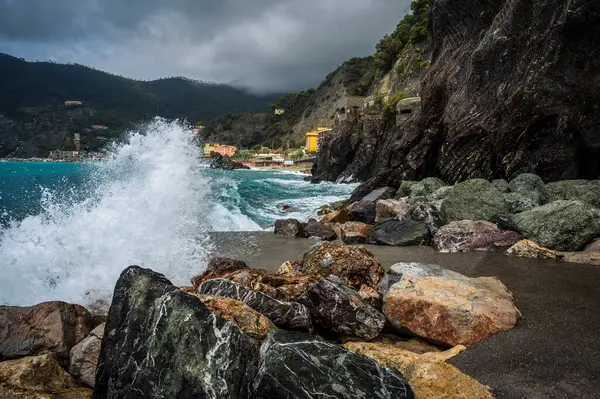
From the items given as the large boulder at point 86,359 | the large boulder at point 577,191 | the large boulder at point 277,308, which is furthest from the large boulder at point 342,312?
the large boulder at point 577,191

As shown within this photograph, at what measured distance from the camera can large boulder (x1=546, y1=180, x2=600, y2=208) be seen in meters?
8.62

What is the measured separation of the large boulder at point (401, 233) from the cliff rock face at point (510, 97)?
7236 millimetres

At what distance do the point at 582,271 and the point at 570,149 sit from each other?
9.00m

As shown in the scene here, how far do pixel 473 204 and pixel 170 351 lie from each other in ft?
26.7

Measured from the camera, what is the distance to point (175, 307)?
2.66 meters

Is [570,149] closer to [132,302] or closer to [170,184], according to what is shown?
[170,184]

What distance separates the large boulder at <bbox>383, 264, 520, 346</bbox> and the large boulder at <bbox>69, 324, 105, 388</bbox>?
110 inches

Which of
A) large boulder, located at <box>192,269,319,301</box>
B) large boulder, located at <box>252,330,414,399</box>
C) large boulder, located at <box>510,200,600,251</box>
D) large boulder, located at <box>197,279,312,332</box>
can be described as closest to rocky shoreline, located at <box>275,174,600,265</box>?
large boulder, located at <box>510,200,600,251</box>

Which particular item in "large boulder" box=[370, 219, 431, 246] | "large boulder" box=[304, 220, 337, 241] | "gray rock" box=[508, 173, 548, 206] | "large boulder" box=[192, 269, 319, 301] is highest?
"gray rock" box=[508, 173, 548, 206]

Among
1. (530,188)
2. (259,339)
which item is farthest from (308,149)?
(259,339)

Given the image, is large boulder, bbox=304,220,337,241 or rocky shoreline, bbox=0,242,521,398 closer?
rocky shoreline, bbox=0,242,521,398

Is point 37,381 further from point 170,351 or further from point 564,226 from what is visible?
point 564,226

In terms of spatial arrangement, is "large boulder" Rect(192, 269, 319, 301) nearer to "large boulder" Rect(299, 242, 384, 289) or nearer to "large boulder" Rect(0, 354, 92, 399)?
"large boulder" Rect(299, 242, 384, 289)

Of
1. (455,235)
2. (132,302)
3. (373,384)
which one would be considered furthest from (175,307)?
(455,235)
